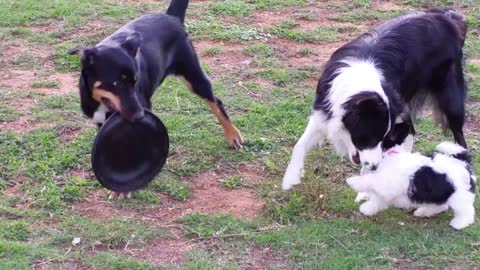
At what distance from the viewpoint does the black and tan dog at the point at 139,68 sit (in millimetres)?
4863

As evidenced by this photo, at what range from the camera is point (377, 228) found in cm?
489

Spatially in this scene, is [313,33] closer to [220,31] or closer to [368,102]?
[220,31]

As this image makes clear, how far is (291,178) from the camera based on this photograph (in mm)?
5336

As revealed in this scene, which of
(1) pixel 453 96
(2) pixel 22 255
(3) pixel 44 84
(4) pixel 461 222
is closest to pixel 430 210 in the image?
(4) pixel 461 222

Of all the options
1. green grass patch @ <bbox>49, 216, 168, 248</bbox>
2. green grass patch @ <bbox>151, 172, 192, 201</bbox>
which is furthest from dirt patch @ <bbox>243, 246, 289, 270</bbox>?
green grass patch @ <bbox>151, 172, 192, 201</bbox>

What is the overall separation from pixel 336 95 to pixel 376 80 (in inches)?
10.7

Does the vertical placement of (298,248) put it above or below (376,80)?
below

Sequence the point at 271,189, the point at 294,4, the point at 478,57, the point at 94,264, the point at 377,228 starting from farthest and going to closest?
the point at 294,4 < the point at 478,57 < the point at 271,189 < the point at 377,228 < the point at 94,264

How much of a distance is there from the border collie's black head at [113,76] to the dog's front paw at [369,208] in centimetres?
157

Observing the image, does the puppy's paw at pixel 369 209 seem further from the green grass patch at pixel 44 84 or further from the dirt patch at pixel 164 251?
the green grass patch at pixel 44 84

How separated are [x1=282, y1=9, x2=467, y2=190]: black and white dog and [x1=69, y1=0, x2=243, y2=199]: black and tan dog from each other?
1.08m

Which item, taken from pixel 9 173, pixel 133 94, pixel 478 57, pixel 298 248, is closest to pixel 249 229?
pixel 298 248

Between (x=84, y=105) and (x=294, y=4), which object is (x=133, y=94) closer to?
(x=84, y=105)

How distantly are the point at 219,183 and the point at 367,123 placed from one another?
1.30 metres
